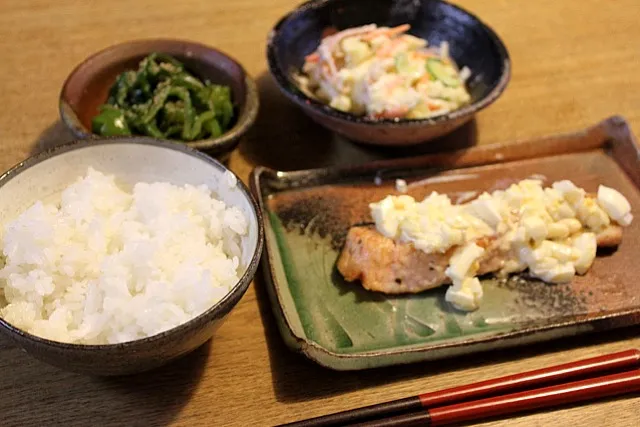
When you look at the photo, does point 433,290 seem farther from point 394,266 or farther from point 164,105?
point 164,105

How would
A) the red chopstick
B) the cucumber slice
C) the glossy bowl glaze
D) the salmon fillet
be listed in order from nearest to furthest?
the red chopstick < the salmon fillet < the glossy bowl glaze < the cucumber slice

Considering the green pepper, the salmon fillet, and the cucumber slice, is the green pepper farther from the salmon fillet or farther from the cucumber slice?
the cucumber slice

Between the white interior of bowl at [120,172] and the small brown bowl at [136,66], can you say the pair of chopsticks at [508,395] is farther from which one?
the small brown bowl at [136,66]

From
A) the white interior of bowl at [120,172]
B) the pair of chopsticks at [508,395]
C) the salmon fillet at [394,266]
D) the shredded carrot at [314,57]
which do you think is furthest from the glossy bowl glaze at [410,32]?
the pair of chopsticks at [508,395]

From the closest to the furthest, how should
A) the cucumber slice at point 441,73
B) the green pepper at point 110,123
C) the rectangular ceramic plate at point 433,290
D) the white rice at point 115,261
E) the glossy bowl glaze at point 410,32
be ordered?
the white rice at point 115,261
the rectangular ceramic plate at point 433,290
the green pepper at point 110,123
the glossy bowl glaze at point 410,32
the cucumber slice at point 441,73

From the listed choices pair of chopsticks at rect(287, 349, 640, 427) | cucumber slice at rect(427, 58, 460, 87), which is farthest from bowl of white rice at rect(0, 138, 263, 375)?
cucumber slice at rect(427, 58, 460, 87)

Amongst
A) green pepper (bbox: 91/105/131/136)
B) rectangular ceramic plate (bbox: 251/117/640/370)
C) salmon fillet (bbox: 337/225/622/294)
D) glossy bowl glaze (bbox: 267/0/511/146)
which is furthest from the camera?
glossy bowl glaze (bbox: 267/0/511/146)

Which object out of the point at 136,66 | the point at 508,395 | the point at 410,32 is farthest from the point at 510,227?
the point at 136,66

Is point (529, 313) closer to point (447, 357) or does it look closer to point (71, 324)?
point (447, 357)
